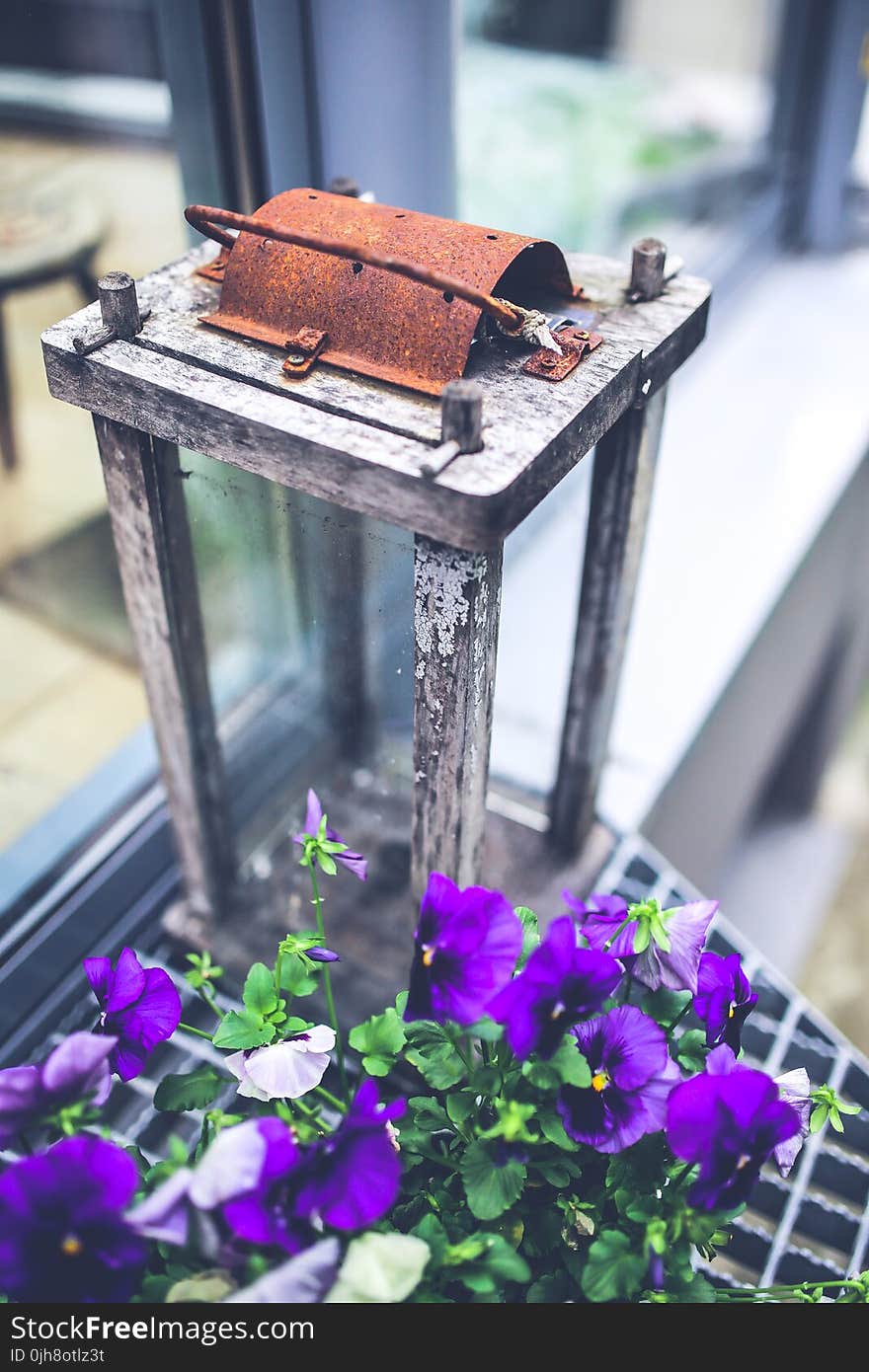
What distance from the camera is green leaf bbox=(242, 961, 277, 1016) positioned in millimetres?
914

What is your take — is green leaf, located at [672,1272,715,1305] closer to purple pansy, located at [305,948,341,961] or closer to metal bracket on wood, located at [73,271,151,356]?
purple pansy, located at [305,948,341,961]

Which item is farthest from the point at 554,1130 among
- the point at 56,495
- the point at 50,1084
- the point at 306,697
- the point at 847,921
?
the point at 847,921

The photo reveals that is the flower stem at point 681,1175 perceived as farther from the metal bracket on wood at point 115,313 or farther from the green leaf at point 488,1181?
the metal bracket on wood at point 115,313

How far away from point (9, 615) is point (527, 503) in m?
1.69

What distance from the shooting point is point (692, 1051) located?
0.96 meters

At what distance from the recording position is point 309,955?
3.04 feet

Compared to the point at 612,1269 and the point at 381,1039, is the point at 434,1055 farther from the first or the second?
the point at 612,1269

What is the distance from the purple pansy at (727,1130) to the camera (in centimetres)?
80

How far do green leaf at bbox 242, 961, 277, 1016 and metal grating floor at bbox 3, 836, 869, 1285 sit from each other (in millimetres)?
532

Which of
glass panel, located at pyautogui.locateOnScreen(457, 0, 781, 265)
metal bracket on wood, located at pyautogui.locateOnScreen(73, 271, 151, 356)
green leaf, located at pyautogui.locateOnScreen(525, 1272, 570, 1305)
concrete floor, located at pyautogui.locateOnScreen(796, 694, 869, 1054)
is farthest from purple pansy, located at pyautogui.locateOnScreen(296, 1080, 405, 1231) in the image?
concrete floor, located at pyautogui.locateOnScreen(796, 694, 869, 1054)

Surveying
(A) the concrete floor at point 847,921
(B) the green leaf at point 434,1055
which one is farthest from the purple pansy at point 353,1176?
(A) the concrete floor at point 847,921

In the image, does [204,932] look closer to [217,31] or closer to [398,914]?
[398,914]

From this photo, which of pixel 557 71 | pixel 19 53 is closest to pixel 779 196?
pixel 557 71

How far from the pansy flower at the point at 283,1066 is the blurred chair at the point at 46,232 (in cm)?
183
